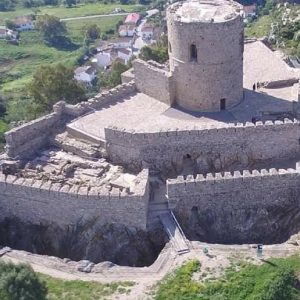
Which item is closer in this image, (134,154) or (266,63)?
(134,154)

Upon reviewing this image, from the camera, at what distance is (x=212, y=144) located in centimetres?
3034

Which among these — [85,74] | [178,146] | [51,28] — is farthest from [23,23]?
[178,146]

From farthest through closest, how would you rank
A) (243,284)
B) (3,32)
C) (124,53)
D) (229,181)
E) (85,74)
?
(3,32) < (124,53) < (85,74) < (229,181) < (243,284)

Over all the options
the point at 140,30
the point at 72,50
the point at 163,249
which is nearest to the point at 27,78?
the point at 72,50

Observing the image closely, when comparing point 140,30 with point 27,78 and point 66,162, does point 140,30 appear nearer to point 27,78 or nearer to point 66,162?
point 27,78

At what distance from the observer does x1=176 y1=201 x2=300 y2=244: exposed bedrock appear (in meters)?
28.3

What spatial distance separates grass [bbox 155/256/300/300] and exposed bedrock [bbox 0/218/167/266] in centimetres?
369

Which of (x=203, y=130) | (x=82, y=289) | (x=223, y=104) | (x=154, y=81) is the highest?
(x=154, y=81)

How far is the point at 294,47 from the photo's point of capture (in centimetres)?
5706

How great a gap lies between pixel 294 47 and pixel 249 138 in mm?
29653

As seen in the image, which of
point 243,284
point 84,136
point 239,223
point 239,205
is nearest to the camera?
point 243,284

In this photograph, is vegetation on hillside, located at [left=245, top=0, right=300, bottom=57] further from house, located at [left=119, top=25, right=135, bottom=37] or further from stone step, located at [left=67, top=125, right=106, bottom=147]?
house, located at [left=119, top=25, right=135, bottom=37]

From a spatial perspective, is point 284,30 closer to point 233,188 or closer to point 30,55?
point 233,188

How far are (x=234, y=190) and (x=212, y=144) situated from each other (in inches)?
128
